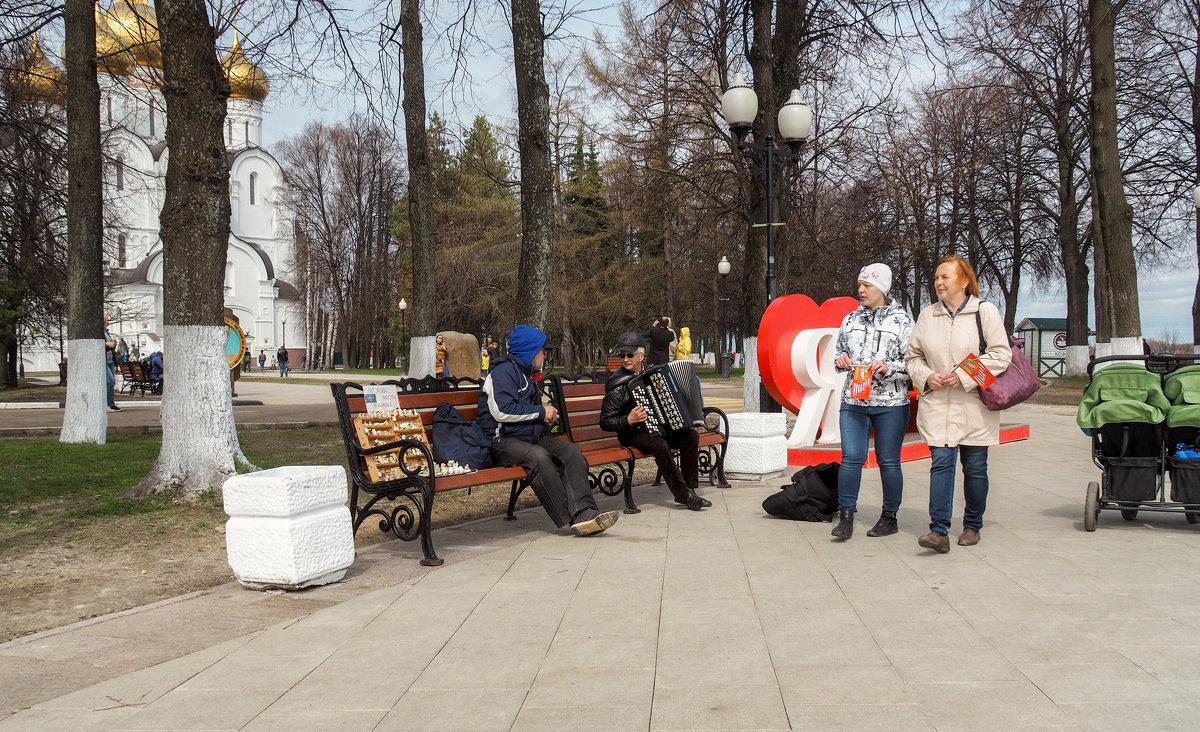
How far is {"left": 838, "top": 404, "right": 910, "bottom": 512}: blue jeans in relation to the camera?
627cm

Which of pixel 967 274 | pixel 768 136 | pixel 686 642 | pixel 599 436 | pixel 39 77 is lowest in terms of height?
pixel 686 642

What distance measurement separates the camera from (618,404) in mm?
7664

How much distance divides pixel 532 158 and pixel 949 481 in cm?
563

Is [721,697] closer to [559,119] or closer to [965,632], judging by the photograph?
[965,632]

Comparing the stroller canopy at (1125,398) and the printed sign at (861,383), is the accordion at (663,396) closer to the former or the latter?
the printed sign at (861,383)

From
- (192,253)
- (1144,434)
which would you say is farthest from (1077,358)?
(192,253)

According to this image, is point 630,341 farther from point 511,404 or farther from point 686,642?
point 686,642

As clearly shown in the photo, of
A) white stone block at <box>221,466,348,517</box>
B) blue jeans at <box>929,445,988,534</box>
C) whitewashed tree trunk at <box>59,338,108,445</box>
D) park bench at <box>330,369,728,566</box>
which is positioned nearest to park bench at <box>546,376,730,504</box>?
park bench at <box>330,369,728,566</box>

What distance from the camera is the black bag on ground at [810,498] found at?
7.11m

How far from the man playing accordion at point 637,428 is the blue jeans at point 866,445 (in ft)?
5.24

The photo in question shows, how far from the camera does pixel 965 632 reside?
4.27 metres

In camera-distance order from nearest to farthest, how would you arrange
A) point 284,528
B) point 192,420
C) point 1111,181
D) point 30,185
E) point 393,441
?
point 284,528 < point 393,441 < point 192,420 < point 1111,181 < point 30,185

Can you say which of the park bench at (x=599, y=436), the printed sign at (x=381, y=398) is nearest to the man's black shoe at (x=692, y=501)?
the park bench at (x=599, y=436)

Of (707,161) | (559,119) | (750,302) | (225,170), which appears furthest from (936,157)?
(225,170)
